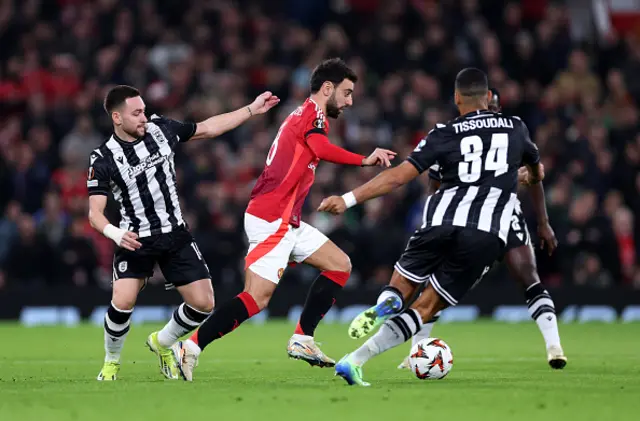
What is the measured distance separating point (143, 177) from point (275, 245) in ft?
3.49

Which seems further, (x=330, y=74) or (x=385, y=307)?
(x=330, y=74)

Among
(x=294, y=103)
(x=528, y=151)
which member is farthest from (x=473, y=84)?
(x=294, y=103)

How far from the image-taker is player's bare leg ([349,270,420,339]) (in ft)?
24.4

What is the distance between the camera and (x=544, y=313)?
9.60 meters

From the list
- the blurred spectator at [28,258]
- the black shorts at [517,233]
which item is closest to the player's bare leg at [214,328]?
the black shorts at [517,233]

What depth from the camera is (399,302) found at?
7.79 m

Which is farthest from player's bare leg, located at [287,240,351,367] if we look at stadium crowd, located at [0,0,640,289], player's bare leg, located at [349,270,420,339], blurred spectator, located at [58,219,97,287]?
blurred spectator, located at [58,219,97,287]

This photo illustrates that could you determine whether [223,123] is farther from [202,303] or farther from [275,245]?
[202,303]

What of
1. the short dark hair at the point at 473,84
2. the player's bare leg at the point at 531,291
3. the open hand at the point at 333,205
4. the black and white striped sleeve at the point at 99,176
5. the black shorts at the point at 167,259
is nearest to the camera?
the open hand at the point at 333,205

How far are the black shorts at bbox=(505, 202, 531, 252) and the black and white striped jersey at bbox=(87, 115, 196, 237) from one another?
8.96 ft

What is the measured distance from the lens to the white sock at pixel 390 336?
7.75 meters

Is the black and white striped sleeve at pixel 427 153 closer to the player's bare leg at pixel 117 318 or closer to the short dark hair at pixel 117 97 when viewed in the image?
the short dark hair at pixel 117 97

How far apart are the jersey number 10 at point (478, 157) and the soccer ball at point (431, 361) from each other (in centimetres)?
118

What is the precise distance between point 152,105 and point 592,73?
7.22 metres
